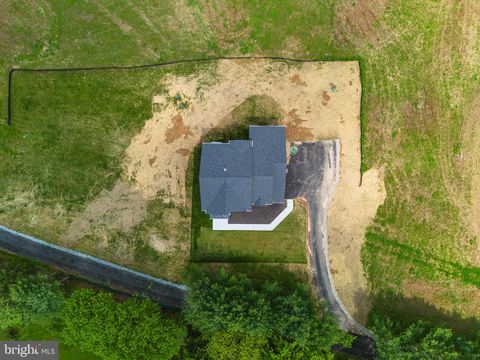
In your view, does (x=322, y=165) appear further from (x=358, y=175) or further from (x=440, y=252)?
(x=440, y=252)

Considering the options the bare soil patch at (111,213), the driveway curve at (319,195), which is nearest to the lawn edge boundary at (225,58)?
the driveway curve at (319,195)

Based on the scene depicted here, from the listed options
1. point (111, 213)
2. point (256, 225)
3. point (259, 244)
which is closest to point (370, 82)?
point (256, 225)

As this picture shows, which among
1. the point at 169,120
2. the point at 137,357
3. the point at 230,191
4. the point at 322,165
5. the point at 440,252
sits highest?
the point at 169,120

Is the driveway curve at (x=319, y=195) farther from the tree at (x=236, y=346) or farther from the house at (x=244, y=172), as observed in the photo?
the tree at (x=236, y=346)

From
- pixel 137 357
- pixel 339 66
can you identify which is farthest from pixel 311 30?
pixel 137 357

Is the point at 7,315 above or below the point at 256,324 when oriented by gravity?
above

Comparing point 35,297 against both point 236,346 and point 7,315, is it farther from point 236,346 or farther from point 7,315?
point 236,346

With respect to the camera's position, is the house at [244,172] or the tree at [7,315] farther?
the house at [244,172]
